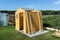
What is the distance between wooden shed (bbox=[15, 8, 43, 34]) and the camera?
10.6 m

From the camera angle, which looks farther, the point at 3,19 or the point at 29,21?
the point at 3,19

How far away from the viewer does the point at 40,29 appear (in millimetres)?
11578

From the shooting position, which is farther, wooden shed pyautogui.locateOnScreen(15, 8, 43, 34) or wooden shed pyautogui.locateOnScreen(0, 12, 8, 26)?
wooden shed pyautogui.locateOnScreen(0, 12, 8, 26)

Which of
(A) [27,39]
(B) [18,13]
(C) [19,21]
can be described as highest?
(B) [18,13]

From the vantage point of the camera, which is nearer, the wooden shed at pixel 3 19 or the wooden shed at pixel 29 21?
the wooden shed at pixel 29 21

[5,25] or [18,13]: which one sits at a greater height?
[18,13]

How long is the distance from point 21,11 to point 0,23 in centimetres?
Answer: 440

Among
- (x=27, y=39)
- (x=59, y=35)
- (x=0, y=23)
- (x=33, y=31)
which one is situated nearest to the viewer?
(x=27, y=39)

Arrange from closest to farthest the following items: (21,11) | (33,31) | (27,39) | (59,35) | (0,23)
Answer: (27,39), (59,35), (33,31), (21,11), (0,23)

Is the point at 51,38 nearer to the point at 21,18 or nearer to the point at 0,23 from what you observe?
the point at 21,18

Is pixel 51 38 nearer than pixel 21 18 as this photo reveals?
Yes

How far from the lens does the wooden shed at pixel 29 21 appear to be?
34.9 ft

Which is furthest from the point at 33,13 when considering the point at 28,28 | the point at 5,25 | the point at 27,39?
the point at 5,25

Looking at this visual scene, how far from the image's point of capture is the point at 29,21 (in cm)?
1070
